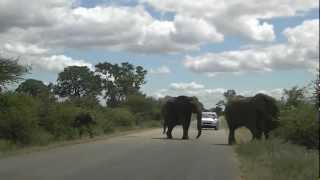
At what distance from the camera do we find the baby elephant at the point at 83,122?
39.6 meters

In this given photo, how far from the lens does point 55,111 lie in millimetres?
35500

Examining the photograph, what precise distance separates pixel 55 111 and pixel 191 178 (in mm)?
20235

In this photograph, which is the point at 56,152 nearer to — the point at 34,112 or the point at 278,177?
the point at 34,112

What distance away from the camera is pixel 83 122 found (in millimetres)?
40281

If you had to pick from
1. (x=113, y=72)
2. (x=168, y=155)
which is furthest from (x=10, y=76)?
(x=113, y=72)

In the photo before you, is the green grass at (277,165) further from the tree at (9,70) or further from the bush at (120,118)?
the bush at (120,118)

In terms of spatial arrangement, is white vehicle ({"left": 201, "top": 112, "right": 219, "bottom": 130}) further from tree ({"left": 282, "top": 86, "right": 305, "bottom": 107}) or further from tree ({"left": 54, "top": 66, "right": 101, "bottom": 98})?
tree ({"left": 54, "top": 66, "right": 101, "bottom": 98})

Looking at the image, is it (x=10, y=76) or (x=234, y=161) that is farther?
(x=10, y=76)

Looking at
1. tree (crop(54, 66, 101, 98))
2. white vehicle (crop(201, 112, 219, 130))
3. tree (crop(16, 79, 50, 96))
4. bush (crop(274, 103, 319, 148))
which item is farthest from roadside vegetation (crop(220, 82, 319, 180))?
tree (crop(54, 66, 101, 98))

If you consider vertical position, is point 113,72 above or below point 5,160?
above

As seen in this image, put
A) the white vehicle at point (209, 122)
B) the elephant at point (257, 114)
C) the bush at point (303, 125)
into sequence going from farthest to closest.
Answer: the white vehicle at point (209, 122) < the elephant at point (257, 114) < the bush at point (303, 125)

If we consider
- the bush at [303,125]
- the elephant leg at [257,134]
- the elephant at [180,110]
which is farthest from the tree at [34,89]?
the bush at [303,125]

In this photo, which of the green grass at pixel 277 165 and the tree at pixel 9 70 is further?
the tree at pixel 9 70

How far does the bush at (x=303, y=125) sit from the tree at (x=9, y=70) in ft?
36.8
